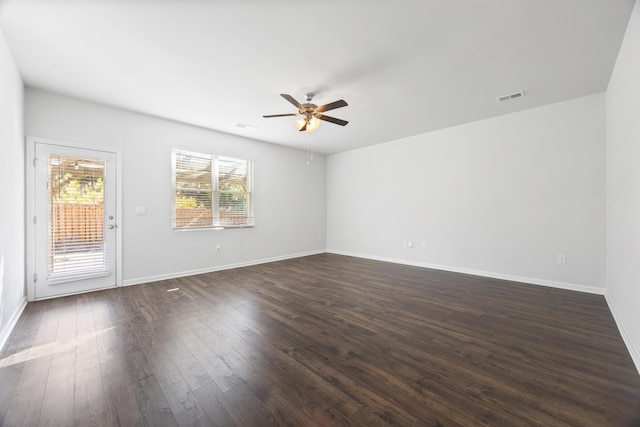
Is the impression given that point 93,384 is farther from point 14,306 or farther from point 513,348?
point 513,348

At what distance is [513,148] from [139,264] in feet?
21.5

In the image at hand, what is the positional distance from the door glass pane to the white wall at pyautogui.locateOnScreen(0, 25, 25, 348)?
1.12 feet

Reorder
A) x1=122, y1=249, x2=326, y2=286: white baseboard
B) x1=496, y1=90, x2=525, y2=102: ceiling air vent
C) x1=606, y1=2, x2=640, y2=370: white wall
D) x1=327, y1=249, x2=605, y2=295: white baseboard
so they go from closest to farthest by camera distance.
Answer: x1=606, y1=2, x2=640, y2=370: white wall → x1=496, y1=90, x2=525, y2=102: ceiling air vent → x1=327, y1=249, x2=605, y2=295: white baseboard → x1=122, y1=249, x2=326, y2=286: white baseboard

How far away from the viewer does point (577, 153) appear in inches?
151

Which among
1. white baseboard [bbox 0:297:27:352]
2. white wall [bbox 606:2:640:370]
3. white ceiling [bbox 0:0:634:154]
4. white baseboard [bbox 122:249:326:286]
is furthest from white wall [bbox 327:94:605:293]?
white baseboard [bbox 0:297:27:352]

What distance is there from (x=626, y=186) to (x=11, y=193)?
20.3 feet

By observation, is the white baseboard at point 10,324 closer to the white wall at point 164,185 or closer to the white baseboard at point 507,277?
the white wall at point 164,185

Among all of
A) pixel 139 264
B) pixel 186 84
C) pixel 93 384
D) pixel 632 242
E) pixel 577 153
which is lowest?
pixel 93 384

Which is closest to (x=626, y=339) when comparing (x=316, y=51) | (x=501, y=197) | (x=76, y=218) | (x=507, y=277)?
(x=507, y=277)

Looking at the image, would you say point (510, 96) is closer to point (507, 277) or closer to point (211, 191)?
point (507, 277)

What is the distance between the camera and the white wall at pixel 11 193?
7.95ft

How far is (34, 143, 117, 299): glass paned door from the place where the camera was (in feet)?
11.5

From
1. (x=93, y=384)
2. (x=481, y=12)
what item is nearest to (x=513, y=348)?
(x=481, y=12)

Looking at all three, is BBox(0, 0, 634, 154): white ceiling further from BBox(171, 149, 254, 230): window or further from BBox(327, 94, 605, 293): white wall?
BBox(171, 149, 254, 230): window
